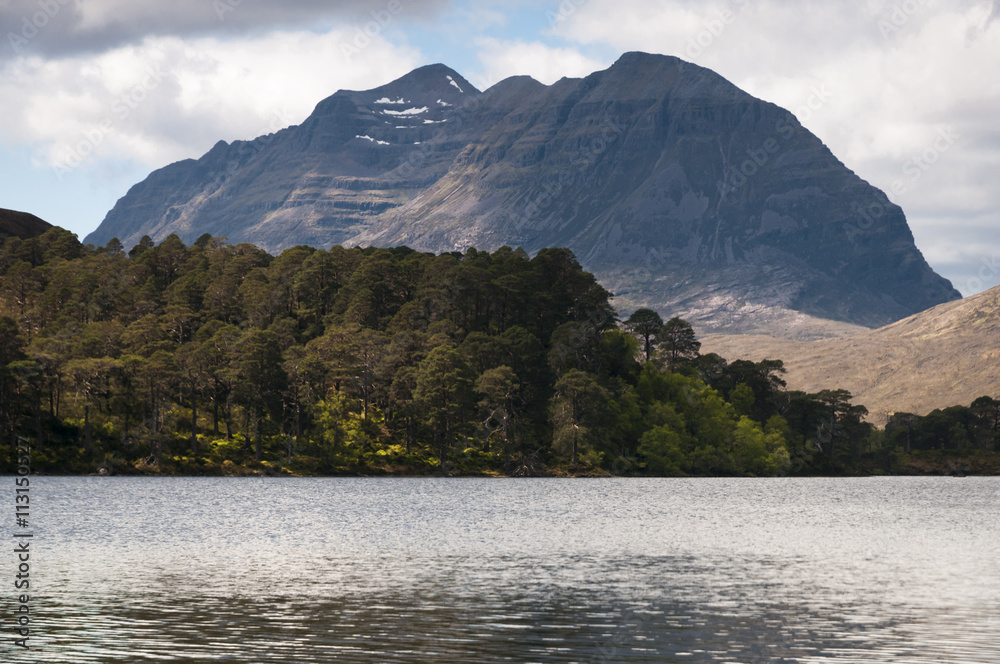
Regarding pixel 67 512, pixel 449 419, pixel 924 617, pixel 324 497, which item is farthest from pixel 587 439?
pixel 924 617

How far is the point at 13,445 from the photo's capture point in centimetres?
16600

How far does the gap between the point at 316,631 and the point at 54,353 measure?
6222 inches

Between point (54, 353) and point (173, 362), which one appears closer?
point (54, 353)

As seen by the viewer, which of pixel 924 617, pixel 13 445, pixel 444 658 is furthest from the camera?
pixel 13 445

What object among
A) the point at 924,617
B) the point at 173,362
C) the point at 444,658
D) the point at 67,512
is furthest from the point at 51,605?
the point at 173,362

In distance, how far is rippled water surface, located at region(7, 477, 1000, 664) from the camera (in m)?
34.2

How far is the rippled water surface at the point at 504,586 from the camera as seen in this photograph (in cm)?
3425

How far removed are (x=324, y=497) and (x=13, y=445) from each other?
72.7m

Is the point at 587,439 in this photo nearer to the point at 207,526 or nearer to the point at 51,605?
the point at 207,526

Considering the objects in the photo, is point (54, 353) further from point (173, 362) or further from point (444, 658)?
point (444, 658)

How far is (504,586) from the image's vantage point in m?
48.8

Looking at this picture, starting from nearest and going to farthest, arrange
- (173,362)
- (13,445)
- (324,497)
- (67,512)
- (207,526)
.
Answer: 1. (207,526)
2. (67,512)
3. (324,497)
4. (13,445)
5. (173,362)

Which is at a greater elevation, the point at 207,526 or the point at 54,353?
the point at 54,353

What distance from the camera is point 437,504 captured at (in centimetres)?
11562
